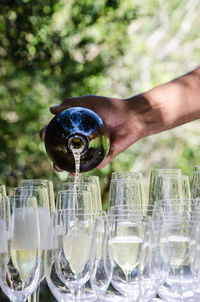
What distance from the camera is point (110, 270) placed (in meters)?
1.10

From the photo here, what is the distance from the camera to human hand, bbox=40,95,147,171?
1937 millimetres

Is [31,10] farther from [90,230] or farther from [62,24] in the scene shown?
[90,230]

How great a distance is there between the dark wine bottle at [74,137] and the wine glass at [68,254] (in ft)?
1.65

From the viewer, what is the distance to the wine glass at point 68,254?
1150mm

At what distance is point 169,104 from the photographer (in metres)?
2.14

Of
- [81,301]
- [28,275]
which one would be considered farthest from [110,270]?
[28,275]

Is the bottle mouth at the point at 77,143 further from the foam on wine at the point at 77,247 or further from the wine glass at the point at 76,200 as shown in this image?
the foam on wine at the point at 77,247

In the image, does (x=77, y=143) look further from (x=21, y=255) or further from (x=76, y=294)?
(x=76, y=294)

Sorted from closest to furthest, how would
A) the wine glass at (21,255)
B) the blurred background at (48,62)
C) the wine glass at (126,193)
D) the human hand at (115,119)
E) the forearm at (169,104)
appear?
the wine glass at (21,255) < the wine glass at (126,193) < the human hand at (115,119) < the forearm at (169,104) < the blurred background at (48,62)

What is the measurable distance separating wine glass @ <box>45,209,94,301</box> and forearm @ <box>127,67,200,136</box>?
3.07 feet

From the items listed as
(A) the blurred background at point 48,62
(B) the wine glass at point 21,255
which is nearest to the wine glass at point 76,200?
(B) the wine glass at point 21,255

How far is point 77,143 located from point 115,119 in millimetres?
336

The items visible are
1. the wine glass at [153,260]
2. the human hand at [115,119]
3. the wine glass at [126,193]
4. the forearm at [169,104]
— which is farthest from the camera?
the forearm at [169,104]

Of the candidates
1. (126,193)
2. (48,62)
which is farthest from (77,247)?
(48,62)
